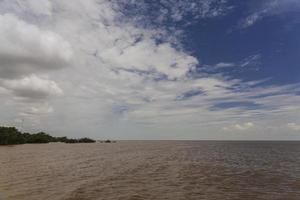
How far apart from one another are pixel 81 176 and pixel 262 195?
20.9 m

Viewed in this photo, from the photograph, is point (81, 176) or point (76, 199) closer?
point (76, 199)

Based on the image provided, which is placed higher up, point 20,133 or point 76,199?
point 20,133

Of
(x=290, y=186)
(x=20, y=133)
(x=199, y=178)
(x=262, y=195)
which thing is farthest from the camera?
(x=20, y=133)

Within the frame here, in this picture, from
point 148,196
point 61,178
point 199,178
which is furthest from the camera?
point 199,178

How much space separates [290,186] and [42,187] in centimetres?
2593

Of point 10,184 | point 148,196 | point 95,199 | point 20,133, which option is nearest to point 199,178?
point 148,196

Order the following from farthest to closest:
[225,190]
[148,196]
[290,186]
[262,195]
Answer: [290,186] → [225,190] → [262,195] → [148,196]

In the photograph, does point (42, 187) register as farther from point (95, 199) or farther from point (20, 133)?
point (20, 133)

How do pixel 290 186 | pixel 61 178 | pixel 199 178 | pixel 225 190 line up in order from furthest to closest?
pixel 199 178, pixel 61 178, pixel 290 186, pixel 225 190

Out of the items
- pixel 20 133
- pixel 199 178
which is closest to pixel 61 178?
pixel 199 178

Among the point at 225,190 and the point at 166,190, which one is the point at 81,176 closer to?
the point at 166,190

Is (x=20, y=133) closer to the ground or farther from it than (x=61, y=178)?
farther from it

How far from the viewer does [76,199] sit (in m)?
23.9

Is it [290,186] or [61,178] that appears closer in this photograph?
[290,186]
